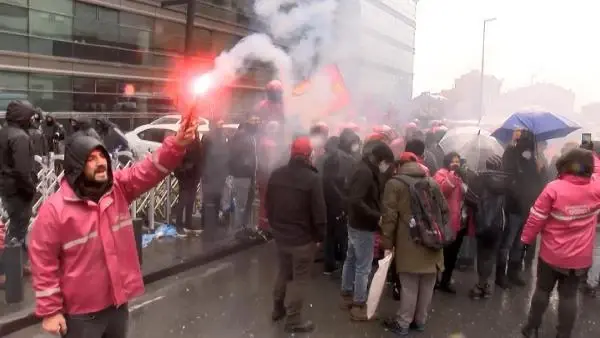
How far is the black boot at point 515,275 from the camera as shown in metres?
6.80

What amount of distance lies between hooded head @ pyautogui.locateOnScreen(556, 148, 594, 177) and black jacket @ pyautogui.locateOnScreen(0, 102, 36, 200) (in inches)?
214

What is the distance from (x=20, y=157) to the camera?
19.4 ft

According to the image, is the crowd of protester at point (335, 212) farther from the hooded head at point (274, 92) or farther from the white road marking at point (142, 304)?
the white road marking at point (142, 304)

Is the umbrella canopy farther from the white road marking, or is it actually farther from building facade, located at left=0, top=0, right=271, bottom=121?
building facade, located at left=0, top=0, right=271, bottom=121

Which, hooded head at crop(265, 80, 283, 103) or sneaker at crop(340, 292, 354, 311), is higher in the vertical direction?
hooded head at crop(265, 80, 283, 103)

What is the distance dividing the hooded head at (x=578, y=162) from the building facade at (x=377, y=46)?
7.84m

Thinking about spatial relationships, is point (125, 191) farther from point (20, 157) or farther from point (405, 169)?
point (20, 157)

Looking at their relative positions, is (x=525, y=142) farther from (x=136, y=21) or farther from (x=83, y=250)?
(x=136, y=21)

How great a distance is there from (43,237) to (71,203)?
228mm

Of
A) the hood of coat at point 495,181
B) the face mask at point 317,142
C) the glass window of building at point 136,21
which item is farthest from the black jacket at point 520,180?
the glass window of building at point 136,21

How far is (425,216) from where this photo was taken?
16.1ft

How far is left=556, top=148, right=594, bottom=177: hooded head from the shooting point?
15.2ft

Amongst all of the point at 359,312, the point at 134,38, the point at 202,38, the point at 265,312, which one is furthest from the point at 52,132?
the point at 134,38

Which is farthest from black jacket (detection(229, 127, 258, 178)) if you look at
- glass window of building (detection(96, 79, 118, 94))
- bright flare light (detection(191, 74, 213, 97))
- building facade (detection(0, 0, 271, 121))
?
glass window of building (detection(96, 79, 118, 94))
